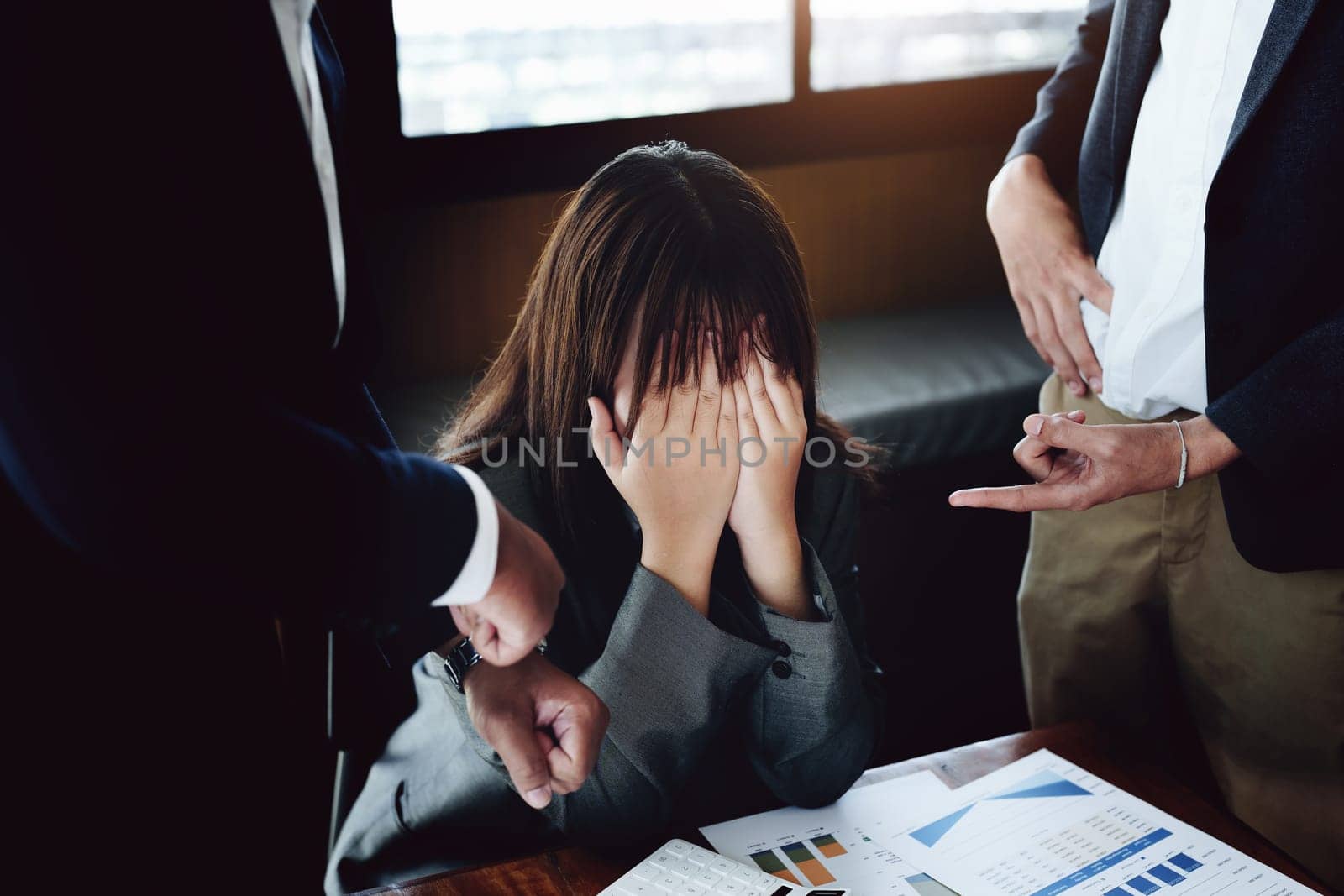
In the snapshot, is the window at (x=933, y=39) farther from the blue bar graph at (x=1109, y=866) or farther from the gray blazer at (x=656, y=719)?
the blue bar graph at (x=1109, y=866)

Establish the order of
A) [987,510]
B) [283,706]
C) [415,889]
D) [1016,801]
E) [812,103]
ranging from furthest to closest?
[987,510], [812,103], [283,706], [1016,801], [415,889]

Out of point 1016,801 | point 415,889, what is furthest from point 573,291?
point 1016,801

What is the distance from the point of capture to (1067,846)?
0.94 meters

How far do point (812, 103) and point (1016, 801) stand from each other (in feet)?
2.94

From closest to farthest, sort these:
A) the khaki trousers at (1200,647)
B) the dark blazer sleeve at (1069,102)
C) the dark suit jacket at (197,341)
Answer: the dark suit jacket at (197,341) → the khaki trousers at (1200,647) → the dark blazer sleeve at (1069,102)

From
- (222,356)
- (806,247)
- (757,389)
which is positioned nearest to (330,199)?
(222,356)

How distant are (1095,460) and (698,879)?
0.50 meters

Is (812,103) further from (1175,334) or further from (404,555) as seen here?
(404,555)

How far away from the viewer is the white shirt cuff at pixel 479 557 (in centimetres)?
70

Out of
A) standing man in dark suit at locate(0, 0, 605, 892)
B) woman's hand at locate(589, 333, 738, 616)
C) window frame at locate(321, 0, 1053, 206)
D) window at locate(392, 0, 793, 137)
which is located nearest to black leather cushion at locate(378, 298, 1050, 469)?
window frame at locate(321, 0, 1053, 206)

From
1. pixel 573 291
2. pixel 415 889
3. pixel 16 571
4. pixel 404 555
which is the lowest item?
pixel 415 889

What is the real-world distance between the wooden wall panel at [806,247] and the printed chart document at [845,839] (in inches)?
20.5

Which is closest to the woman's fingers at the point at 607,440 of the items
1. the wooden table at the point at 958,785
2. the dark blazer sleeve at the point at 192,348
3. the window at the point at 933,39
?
the dark blazer sleeve at the point at 192,348

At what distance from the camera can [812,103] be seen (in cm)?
144
